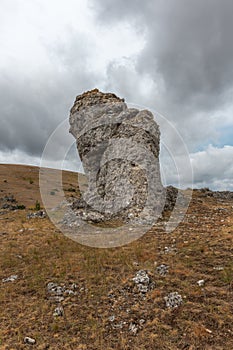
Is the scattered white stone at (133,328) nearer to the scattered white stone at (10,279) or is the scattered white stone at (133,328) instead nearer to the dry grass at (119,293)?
the dry grass at (119,293)

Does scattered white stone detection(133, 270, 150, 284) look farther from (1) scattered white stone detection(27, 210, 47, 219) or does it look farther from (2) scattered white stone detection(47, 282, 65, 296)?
(1) scattered white stone detection(27, 210, 47, 219)

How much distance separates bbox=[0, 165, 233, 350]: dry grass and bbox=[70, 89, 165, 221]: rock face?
16.8 ft

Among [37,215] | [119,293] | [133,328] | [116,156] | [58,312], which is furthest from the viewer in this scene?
[116,156]

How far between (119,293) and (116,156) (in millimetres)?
15701

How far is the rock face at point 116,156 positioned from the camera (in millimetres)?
21234

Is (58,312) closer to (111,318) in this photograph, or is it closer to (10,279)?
(111,318)

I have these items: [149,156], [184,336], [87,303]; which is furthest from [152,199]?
[184,336]

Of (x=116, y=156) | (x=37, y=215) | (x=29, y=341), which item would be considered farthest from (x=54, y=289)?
(x=116, y=156)

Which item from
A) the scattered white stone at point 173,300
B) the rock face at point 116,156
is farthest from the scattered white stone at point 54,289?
the rock face at point 116,156

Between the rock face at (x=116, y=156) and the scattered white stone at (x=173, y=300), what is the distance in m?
10.4

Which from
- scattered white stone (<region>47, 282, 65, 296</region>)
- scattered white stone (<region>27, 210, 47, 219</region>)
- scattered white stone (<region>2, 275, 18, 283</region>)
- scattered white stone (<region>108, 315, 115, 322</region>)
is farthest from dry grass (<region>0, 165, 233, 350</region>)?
scattered white stone (<region>27, 210, 47, 219</region>)

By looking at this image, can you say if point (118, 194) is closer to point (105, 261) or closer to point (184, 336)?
point (105, 261)

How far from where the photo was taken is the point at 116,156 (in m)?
24.1

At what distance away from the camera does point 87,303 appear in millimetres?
9305
